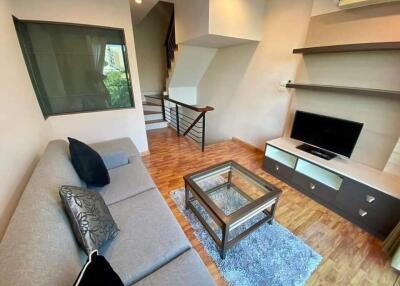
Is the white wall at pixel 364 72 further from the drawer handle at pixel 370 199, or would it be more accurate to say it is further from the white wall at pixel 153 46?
the white wall at pixel 153 46

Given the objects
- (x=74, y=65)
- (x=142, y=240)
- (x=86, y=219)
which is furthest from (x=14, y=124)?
(x=142, y=240)

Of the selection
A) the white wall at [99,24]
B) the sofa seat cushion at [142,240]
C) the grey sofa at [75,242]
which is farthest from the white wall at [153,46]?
the sofa seat cushion at [142,240]

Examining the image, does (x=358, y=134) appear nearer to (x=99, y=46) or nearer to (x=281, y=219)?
(x=281, y=219)

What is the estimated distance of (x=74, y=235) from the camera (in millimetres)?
983

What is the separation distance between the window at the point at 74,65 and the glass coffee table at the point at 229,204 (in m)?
1.84

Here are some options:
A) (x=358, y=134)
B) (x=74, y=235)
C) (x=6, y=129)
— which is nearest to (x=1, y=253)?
(x=74, y=235)

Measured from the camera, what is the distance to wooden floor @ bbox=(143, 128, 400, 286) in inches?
54.8

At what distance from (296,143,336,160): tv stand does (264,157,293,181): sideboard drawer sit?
338mm

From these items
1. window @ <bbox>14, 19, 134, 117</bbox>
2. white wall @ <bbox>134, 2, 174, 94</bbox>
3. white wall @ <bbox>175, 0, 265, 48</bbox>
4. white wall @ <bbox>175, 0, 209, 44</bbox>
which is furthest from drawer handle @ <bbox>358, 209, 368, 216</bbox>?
white wall @ <bbox>134, 2, 174, 94</bbox>

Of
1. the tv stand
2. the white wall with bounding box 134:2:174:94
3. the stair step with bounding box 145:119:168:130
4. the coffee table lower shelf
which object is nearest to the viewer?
the coffee table lower shelf

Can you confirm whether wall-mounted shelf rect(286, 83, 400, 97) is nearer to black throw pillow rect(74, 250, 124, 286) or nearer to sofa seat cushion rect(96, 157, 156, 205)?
sofa seat cushion rect(96, 157, 156, 205)

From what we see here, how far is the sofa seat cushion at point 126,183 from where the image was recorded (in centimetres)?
154

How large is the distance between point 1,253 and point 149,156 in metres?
2.47

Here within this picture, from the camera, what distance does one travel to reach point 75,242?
961 mm
